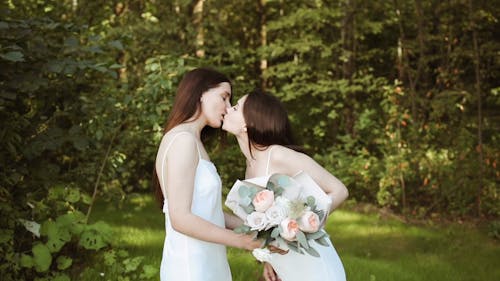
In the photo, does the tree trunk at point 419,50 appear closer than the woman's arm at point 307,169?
No

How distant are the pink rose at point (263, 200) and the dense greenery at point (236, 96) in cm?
222

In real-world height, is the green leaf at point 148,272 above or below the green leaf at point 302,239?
below

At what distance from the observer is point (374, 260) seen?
692cm

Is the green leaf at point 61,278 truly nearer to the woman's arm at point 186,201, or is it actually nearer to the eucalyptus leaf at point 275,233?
the woman's arm at point 186,201

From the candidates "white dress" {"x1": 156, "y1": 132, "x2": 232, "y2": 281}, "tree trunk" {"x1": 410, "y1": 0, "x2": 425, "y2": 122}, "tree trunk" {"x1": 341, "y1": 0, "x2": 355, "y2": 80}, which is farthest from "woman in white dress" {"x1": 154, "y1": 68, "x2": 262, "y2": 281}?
"tree trunk" {"x1": 341, "y1": 0, "x2": 355, "y2": 80}

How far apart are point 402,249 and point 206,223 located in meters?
5.62

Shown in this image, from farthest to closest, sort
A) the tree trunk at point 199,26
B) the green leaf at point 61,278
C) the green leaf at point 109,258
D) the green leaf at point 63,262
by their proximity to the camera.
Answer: the tree trunk at point 199,26 < the green leaf at point 109,258 < the green leaf at point 63,262 < the green leaf at point 61,278

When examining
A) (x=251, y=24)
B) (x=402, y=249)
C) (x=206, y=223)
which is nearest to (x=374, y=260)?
(x=402, y=249)

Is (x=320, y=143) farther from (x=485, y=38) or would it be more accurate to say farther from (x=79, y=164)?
(x=79, y=164)

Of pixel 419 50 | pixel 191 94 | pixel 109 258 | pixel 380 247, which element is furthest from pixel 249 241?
pixel 419 50

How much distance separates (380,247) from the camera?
309 inches

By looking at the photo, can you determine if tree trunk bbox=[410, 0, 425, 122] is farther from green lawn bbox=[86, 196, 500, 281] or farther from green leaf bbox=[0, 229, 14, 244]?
green leaf bbox=[0, 229, 14, 244]

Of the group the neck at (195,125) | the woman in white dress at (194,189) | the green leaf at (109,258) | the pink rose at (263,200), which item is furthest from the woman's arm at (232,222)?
the green leaf at (109,258)

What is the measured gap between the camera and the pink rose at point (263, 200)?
2.50 metres
